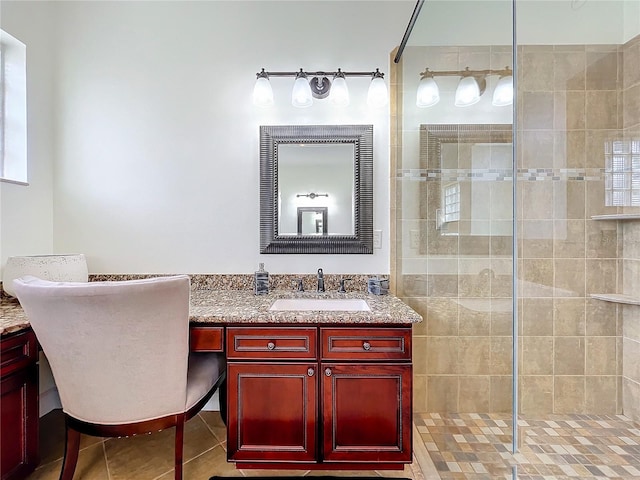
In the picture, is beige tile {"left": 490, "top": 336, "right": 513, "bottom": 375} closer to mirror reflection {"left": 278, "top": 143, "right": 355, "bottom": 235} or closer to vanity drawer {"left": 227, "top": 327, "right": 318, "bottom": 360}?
vanity drawer {"left": 227, "top": 327, "right": 318, "bottom": 360}

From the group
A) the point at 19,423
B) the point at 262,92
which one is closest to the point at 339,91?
the point at 262,92

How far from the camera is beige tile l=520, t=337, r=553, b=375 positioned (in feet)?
5.47

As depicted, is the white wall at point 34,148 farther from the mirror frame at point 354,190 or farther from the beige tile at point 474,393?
the beige tile at point 474,393

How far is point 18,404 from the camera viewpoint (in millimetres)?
1332

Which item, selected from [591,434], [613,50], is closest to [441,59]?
[613,50]

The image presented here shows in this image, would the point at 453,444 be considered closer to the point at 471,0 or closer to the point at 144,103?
the point at 471,0

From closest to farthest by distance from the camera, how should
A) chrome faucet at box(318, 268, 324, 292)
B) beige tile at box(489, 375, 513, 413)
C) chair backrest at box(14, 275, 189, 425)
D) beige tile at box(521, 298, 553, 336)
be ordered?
chair backrest at box(14, 275, 189, 425)
beige tile at box(489, 375, 513, 413)
beige tile at box(521, 298, 553, 336)
chrome faucet at box(318, 268, 324, 292)

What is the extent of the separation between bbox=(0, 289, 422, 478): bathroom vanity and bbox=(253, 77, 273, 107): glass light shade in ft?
4.14

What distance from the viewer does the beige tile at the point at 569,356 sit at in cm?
168

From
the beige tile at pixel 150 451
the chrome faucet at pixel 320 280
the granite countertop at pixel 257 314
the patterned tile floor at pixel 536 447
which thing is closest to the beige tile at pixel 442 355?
the patterned tile floor at pixel 536 447

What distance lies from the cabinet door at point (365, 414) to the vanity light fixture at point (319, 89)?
1.47 m

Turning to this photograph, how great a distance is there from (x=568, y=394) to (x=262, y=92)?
2.41m

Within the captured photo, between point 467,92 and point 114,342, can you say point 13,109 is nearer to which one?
point 114,342

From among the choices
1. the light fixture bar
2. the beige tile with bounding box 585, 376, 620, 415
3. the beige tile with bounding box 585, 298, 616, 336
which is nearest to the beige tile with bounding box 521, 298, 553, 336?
the beige tile with bounding box 585, 298, 616, 336
